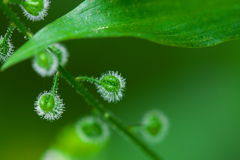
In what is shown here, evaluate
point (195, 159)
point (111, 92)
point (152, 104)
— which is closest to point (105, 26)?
point (111, 92)

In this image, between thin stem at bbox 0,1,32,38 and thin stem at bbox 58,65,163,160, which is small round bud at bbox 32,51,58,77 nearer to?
thin stem at bbox 58,65,163,160

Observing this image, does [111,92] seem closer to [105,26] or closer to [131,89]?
[105,26]

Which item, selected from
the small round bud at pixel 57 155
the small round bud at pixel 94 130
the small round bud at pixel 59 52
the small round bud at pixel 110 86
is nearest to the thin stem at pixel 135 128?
the small round bud at pixel 94 130

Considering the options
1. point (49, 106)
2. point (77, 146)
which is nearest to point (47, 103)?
point (49, 106)

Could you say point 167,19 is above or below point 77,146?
above

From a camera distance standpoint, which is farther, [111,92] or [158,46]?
[158,46]

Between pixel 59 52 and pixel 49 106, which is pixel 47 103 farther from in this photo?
pixel 59 52
